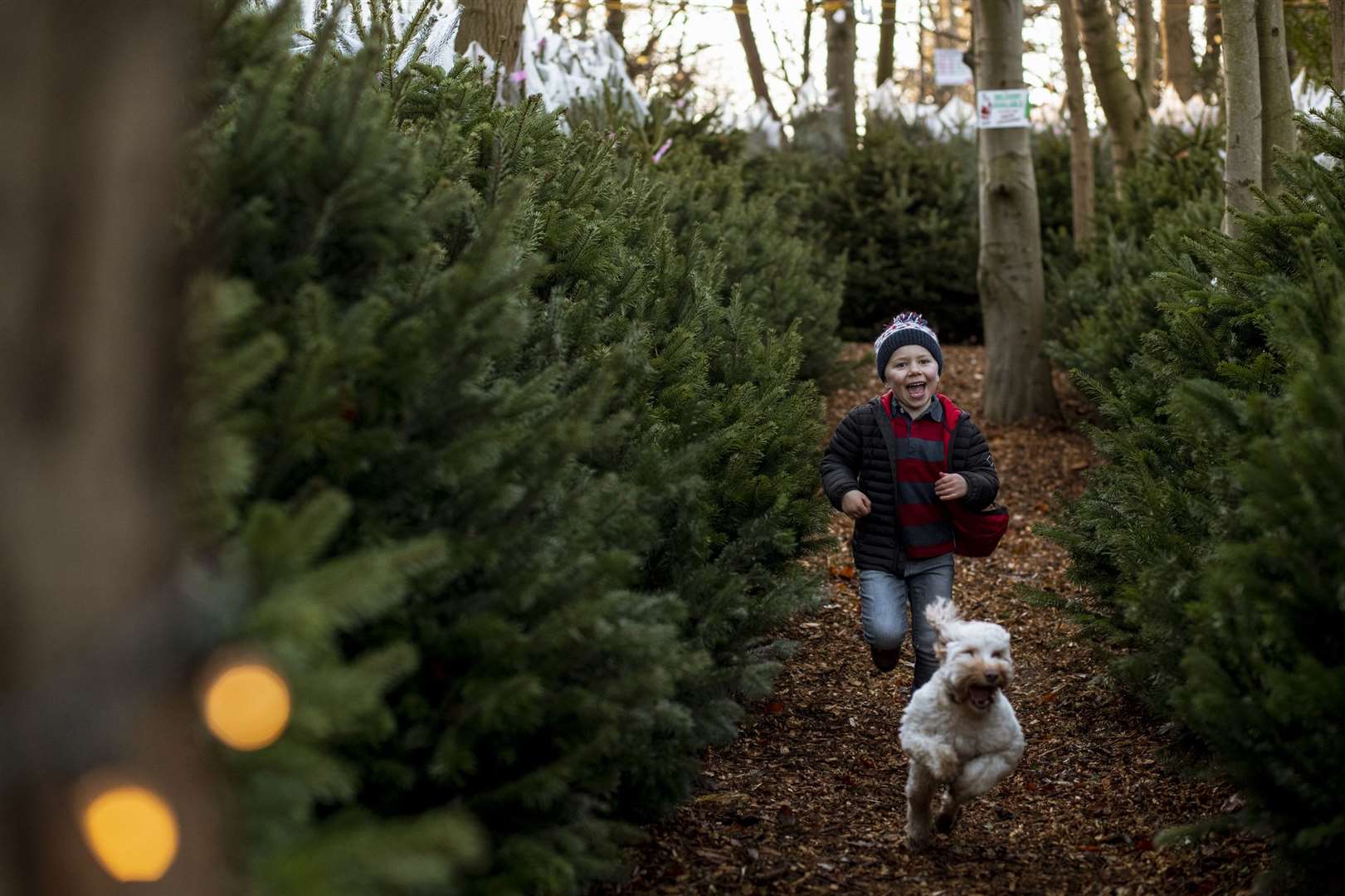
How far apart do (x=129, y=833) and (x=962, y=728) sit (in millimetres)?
2865

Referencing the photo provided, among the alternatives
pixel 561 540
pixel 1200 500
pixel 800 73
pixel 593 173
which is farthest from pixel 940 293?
pixel 800 73

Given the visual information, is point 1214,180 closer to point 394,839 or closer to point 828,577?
point 828,577

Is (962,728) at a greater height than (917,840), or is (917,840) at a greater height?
(962,728)

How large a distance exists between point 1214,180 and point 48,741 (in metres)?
12.2

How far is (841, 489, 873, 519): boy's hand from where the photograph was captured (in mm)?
4965

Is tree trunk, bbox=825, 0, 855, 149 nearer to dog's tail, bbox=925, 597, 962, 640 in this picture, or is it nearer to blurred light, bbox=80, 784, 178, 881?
dog's tail, bbox=925, 597, 962, 640

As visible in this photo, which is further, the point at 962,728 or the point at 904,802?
the point at 904,802

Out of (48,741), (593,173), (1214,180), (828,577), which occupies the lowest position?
(828,577)

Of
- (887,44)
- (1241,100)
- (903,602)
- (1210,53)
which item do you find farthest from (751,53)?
(903,602)

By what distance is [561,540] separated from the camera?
9.70 feet

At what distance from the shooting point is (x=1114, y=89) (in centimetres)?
1288

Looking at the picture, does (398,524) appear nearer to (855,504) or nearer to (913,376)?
(855,504)

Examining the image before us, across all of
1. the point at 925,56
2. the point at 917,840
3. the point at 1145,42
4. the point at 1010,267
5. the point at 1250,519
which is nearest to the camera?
the point at 1250,519

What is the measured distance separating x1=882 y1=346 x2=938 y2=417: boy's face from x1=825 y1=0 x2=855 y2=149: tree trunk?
14.3 m
